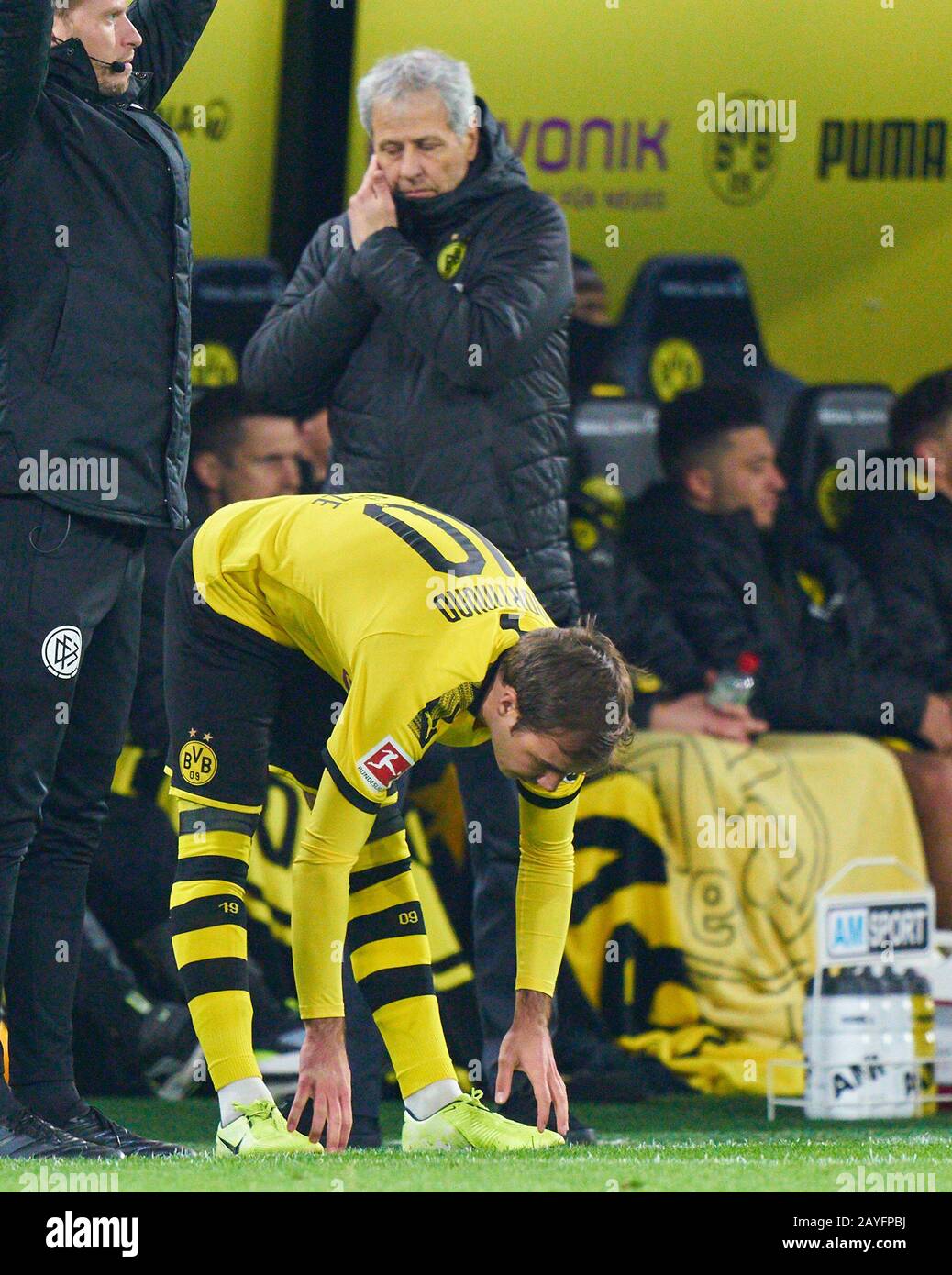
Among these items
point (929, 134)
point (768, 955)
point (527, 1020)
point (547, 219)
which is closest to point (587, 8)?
point (929, 134)

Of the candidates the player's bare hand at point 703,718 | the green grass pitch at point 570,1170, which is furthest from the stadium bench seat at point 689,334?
the green grass pitch at point 570,1170

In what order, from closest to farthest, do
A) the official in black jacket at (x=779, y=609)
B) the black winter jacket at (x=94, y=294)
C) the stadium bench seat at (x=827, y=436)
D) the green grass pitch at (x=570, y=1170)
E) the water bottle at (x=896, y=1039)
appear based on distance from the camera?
the green grass pitch at (x=570, y=1170), the black winter jacket at (x=94, y=294), the water bottle at (x=896, y=1039), the official in black jacket at (x=779, y=609), the stadium bench seat at (x=827, y=436)

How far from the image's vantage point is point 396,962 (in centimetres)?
355

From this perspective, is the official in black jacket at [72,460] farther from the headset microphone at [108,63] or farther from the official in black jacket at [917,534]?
the official in black jacket at [917,534]

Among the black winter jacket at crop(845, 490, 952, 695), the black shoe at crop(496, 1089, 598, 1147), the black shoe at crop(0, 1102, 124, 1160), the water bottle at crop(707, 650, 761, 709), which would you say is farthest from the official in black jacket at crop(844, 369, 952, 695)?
the black shoe at crop(0, 1102, 124, 1160)

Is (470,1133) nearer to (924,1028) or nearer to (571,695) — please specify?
(571,695)

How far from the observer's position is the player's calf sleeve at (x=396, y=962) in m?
3.51

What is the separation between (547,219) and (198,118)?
7.53 feet

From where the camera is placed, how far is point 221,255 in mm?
6238

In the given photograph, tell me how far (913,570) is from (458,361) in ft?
7.99

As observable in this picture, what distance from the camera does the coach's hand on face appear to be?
4.09m

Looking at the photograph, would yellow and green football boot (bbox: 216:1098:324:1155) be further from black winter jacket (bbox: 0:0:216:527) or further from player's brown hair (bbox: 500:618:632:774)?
black winter jacket (bbox: 0:0:216:527)

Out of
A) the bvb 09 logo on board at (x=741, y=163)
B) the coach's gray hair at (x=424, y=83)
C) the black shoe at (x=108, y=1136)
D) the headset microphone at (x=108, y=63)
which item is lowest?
the black shoe at (x=108, y=1136)

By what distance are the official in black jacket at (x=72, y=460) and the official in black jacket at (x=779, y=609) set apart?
245cm
